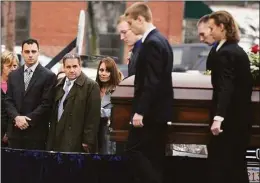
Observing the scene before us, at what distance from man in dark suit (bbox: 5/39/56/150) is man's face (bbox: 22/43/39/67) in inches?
3.0

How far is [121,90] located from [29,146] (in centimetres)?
113

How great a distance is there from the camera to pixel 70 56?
6.22m

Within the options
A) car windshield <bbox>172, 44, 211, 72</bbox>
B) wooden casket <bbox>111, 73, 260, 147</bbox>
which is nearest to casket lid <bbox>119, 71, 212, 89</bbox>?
wooden casket <bbox>111, 73, 260, 147</bbox>

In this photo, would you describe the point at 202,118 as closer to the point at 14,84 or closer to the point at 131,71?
the point at 131,71

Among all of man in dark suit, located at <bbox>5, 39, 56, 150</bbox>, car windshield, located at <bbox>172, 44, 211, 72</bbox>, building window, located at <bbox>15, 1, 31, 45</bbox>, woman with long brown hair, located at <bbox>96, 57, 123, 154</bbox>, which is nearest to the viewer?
man in dark suit, located at <bbox>5, 39, 56, 150</bbox>

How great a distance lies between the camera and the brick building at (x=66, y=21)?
23.9 metres

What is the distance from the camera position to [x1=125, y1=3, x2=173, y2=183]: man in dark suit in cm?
522

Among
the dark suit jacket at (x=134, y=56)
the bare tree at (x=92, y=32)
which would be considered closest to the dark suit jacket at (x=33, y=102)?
the dark suit jacket at (x=134, y=56)

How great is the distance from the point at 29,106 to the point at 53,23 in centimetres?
A: 1821

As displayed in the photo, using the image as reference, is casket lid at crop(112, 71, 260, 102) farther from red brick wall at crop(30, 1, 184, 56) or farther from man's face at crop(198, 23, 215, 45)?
red brick wall at crop(30, 1, 184, 56)

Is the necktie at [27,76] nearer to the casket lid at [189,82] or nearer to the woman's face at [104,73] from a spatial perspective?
the woman's face at [104,73]

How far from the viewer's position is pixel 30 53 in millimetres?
6410

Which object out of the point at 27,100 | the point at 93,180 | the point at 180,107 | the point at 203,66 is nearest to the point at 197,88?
the point at 180,107

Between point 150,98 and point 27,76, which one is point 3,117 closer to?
point 27,76
